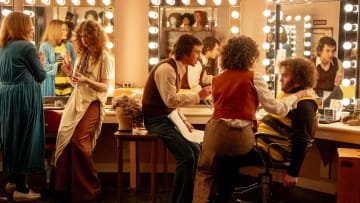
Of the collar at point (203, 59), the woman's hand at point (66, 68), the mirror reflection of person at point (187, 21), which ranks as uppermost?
the mirror reflection of person at point (187, 21)

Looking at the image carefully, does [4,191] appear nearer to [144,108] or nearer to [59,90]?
[59,90]

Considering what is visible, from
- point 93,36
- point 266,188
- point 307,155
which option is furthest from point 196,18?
point 266,188

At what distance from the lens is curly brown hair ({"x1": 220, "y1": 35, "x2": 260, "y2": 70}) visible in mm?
3219

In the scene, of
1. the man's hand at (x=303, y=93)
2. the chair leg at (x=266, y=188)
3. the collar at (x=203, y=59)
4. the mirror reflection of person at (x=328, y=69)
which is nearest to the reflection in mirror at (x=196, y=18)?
the collar at (x=203, y=59)

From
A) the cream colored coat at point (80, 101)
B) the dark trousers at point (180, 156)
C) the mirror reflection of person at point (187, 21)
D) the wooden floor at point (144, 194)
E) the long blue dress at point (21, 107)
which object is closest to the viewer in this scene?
the dark trousers at point (180, 156)

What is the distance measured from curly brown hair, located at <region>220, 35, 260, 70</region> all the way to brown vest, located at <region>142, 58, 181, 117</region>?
0.38 metres

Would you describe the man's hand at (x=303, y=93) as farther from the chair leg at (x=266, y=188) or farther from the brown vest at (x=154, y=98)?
the brown vest at (x=154, y=98)

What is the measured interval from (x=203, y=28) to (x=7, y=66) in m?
1.64

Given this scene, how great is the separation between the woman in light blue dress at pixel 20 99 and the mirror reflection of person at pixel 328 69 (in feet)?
7.00

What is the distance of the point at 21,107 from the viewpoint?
394 centimetres

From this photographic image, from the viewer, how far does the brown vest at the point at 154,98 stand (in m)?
3.52

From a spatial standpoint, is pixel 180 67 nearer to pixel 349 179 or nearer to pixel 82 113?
pixel 82 113

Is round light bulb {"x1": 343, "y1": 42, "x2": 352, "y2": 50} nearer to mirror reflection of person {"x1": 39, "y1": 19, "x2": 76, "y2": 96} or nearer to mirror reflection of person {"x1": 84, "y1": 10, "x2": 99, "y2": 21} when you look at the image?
mirror reflection of person {"x1": 84, "y1": 10, "x2": 99, "y2": 21}

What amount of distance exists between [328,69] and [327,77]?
64mm
